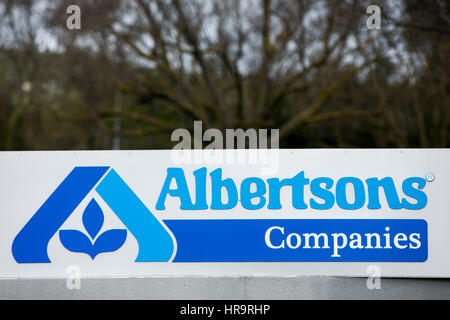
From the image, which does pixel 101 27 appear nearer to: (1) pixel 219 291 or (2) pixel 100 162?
(2) pixel 100 162

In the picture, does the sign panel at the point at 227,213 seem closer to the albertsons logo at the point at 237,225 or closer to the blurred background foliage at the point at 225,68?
the albertsons logo at the point at 237,225

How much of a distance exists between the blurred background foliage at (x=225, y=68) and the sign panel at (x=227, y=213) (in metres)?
7.05

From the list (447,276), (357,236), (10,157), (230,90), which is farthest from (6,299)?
(230,90)

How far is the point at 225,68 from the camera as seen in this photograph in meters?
14.5

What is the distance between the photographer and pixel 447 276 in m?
4.46

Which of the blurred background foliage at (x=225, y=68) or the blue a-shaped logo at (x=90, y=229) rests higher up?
the blurred background foliage at (x=225, y=68)

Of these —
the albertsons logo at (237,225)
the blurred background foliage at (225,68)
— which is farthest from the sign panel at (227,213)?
the blurred background foliage at (225,68)

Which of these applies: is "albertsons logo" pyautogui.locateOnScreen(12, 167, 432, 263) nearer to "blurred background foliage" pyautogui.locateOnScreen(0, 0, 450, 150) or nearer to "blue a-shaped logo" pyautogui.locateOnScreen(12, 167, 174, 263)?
"blue a-shaped logo" pyautogui.locateOnScreen(12, 167, 174, 263)

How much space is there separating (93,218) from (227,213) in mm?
1265

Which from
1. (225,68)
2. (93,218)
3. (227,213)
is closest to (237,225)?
(227,213)

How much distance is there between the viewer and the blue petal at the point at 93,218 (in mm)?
4461

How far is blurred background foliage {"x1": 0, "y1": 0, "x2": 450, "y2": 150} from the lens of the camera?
12.5 meters

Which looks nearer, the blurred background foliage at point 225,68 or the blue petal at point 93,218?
the blue petal at point 93,218

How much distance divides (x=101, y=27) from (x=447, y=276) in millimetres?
10854
